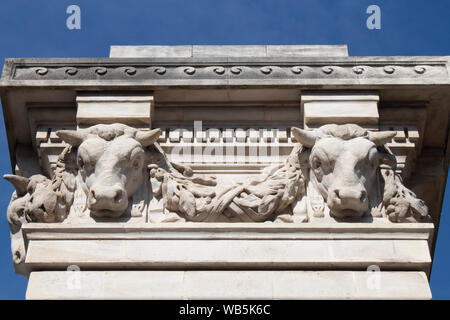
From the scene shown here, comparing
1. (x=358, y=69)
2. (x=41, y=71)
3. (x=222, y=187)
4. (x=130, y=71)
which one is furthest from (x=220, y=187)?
(x=41, y=71)

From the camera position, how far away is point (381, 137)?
11.5 metres

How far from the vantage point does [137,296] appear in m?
10.4

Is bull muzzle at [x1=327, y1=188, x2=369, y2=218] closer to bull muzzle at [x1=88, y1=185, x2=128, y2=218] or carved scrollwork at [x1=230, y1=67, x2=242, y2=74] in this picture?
carved scrollwork at [x1=230, y1=67, x2=242, y2=74]

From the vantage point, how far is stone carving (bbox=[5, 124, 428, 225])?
11.0m

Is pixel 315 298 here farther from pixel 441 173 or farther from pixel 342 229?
pixel 441 173

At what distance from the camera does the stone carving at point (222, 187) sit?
11.0m

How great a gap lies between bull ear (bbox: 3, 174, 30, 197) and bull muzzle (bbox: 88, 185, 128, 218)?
1.26 meters

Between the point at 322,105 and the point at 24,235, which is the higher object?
the point at 322,105

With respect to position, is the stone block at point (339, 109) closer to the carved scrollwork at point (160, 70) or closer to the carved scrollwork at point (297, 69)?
the carved scrollwork at point (297, 69)

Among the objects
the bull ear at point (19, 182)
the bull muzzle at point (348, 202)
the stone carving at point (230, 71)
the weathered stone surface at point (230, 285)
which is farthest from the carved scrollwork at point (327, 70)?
the bull ear at point (19, 182)

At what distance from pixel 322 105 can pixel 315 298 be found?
8.57 feet
